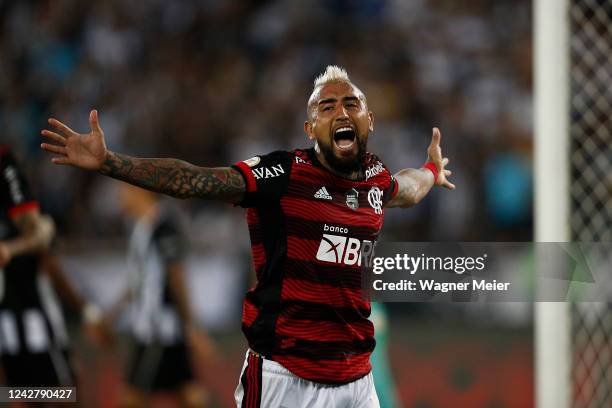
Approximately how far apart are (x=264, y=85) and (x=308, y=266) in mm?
7910

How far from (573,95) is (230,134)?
17.7 ft

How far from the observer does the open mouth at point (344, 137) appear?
3.51 m

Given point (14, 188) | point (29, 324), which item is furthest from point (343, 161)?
point (29, 324)

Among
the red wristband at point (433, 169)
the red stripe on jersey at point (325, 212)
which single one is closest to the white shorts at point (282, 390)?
the red stripe on jersey at point (325, 212)

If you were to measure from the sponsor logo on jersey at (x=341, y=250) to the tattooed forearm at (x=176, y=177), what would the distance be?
1.26 ft

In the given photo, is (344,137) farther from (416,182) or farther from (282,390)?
(282,390)

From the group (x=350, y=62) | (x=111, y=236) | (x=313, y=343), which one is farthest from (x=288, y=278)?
(x=350, y=62)

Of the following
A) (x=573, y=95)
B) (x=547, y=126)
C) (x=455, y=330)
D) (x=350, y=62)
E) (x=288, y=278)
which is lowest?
(x=288, y=278)

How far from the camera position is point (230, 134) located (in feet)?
33.6

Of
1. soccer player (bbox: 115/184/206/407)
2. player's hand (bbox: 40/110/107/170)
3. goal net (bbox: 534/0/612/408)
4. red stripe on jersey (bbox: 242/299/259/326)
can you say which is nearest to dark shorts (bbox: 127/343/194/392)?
soccer player (bbox: 115/184/206/407)

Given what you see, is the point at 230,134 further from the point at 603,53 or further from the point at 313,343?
the point at 313,343

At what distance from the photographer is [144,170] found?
316cm

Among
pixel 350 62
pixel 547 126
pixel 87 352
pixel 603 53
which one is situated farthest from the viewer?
pixel 350 62

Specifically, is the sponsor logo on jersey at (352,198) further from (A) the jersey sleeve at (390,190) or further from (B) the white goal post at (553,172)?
(B) the white goal post at (553,172)
